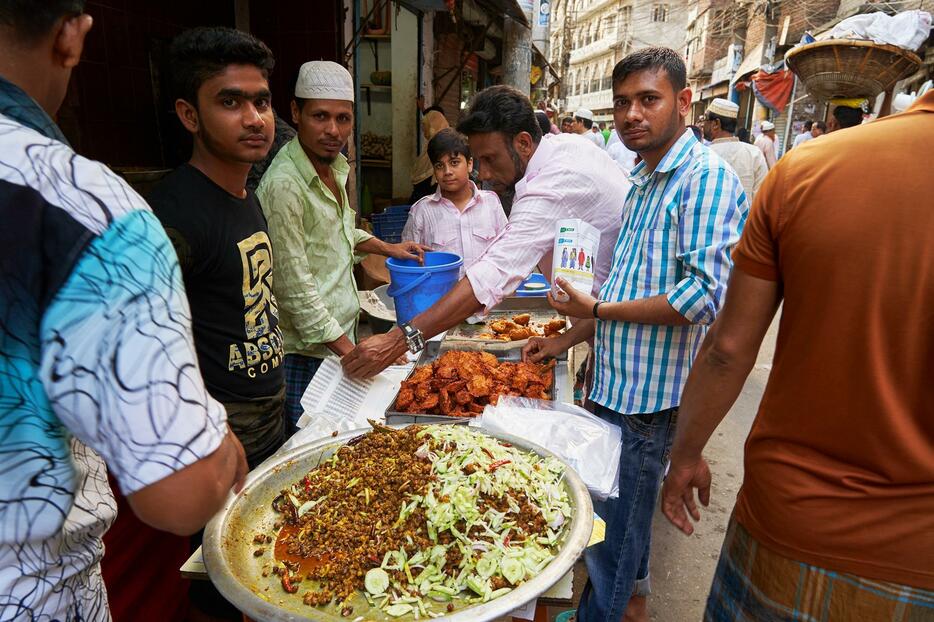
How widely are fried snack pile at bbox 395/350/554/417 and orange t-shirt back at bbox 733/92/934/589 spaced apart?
3.83ft

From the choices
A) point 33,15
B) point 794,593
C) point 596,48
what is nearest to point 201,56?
point 33,15

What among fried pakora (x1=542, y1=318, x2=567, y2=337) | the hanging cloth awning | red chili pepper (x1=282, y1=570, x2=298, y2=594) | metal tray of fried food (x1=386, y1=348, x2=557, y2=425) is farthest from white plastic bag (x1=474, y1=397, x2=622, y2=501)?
the hanging cloth awning

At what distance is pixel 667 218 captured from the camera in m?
2.06

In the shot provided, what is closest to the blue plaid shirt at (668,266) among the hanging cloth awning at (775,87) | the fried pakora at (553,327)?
the fried pakora at (553,327)

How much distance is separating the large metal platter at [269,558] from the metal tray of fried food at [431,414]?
1.51ft

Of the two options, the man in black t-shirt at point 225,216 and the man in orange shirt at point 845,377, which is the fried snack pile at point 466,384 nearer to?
the man in black t-shirt at point 225,216

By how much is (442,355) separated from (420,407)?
492 mm

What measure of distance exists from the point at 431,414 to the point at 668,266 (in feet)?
3.52

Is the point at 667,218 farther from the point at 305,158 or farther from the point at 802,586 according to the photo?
the point at 305,158

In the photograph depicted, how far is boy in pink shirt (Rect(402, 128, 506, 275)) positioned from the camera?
417 cm

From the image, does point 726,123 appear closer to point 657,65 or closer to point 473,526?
point 657,65

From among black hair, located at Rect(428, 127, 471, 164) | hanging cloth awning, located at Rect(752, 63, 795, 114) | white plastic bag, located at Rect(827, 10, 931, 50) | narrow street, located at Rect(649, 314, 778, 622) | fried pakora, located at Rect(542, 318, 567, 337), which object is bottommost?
narrow street, located at Rect(649, 314, 778, 622)

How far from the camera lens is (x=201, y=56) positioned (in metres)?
1.98

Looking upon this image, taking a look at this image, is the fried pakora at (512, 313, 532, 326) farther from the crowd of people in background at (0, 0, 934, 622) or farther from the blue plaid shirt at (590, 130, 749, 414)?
the blue plaid shirt at (590, 130, 749, 414)
